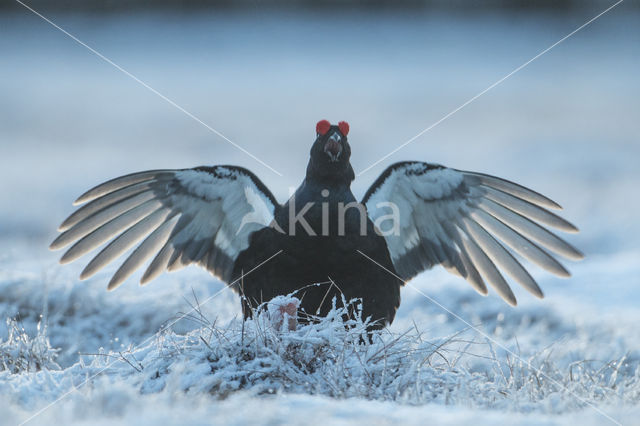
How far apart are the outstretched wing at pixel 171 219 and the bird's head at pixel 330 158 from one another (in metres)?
0.41

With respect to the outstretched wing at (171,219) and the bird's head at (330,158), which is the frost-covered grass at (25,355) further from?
the bird's head at (330,158)

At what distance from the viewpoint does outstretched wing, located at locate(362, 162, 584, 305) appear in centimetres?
548

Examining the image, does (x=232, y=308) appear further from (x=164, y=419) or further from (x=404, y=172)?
(x=164, y=419)

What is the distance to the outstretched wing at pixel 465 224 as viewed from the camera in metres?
5.48

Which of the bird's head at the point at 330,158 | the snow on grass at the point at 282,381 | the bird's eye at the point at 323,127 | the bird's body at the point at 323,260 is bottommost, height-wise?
the snow on grass at the point at 282,381

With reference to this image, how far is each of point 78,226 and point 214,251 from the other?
3.37ft

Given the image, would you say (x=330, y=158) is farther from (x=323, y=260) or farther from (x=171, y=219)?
(x=171, y=219)

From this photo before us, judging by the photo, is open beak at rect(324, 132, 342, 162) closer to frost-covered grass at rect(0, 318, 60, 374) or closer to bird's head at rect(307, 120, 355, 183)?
bird's head at rect(307, 120, 355, 183)

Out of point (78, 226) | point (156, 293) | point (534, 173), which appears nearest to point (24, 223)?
point (156, 293)

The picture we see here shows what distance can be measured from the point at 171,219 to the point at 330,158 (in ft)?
4.37

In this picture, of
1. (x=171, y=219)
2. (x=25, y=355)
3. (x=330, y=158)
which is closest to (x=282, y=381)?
(x=25, y=355)

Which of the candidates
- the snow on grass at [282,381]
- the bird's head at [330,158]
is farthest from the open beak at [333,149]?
the snow on grass at [282,381]

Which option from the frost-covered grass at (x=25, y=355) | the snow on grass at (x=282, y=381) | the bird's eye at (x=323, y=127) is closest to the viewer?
the snow on grass at (x=282, y=381)

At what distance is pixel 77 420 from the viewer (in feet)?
9.24
